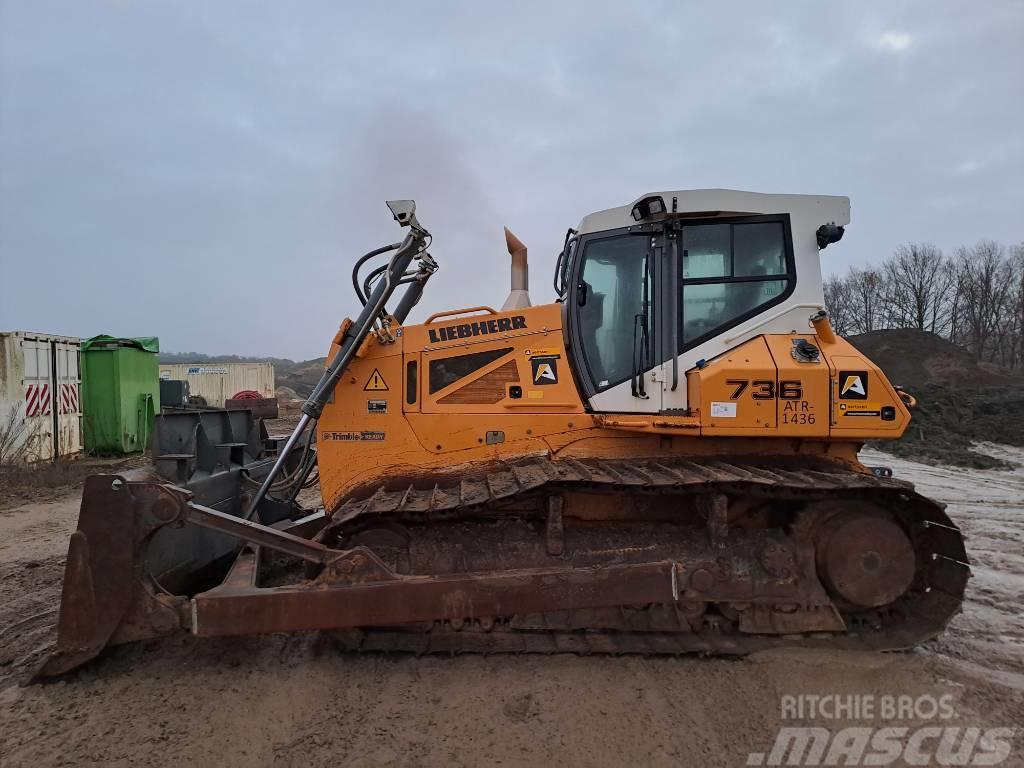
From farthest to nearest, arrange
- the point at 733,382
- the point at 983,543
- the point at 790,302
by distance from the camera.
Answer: the point at 983,543, the point at 790,302, the point at 733,382

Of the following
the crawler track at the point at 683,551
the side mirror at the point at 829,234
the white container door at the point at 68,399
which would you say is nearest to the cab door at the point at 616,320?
the crawler track at the point at 683,551

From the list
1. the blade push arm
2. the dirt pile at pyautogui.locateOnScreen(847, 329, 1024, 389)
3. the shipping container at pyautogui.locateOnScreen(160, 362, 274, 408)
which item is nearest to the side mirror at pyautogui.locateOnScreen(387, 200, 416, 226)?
the blade push arm

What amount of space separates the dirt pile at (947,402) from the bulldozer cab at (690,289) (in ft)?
33.7

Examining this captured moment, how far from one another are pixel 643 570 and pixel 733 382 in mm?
1209

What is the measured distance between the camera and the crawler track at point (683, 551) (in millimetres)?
3332

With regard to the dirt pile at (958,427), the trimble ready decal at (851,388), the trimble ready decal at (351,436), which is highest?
the trimble ready decal at (851,388)

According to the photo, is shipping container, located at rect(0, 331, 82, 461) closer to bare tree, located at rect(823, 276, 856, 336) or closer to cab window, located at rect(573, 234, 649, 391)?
cab window, located at rect(573, 234, 649, 391)

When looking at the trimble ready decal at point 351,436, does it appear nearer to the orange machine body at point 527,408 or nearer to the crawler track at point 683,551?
the orange machine body at point 527,408

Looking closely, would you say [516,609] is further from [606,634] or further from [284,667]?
[284,667]

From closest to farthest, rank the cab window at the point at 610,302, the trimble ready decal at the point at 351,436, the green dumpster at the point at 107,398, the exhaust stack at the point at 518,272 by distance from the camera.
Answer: the cab window at the point at 610,302
the trimble ready decal at the point at 351,436
the exhaust stack at the point at 518,272
the green dumpster at the point at 107,398

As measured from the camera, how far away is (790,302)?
3727 mm

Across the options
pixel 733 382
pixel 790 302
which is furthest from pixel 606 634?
pixel 790 302

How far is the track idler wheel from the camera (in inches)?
133

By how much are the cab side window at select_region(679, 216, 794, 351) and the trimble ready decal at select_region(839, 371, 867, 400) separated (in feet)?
2.12
